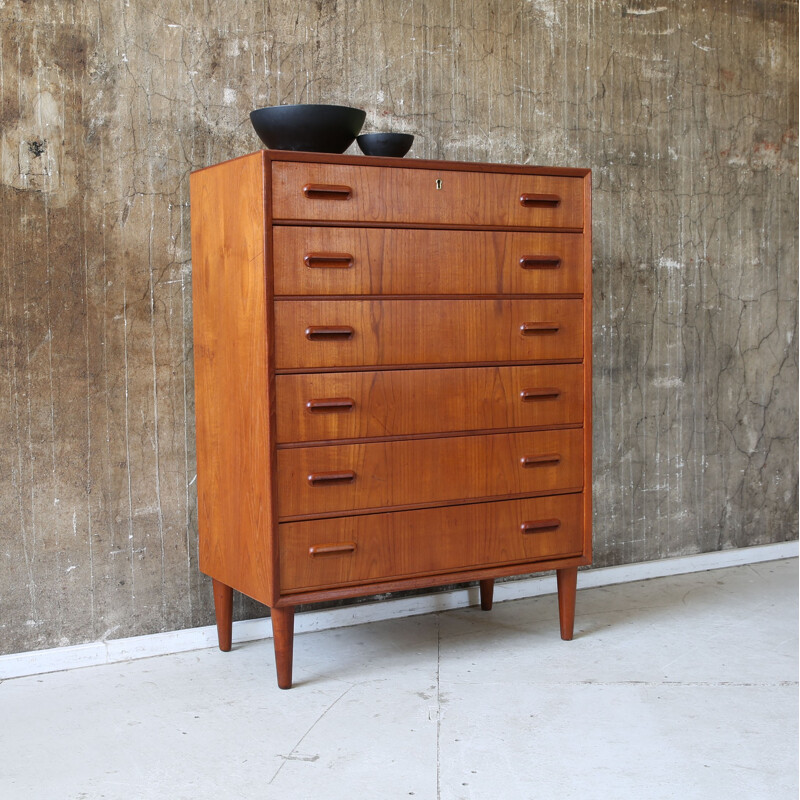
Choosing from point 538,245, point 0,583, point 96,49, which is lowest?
point 0,583

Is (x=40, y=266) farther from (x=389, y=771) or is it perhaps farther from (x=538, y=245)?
Answer: (x=389, y=771)

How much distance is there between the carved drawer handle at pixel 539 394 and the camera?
2.84m

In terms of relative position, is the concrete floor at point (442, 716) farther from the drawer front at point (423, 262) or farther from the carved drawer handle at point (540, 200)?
the carved drawer handle at point (540, 200)

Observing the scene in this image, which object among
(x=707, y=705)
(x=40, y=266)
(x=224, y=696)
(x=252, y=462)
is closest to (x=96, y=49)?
(x=40, y=266)

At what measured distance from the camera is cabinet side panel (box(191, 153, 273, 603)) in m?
2.53

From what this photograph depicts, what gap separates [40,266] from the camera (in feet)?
8.92

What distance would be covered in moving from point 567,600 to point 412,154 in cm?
148

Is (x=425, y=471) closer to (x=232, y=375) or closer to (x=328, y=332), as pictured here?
(x=328, y=332)

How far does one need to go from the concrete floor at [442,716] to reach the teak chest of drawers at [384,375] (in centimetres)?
24

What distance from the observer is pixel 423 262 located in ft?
8.82

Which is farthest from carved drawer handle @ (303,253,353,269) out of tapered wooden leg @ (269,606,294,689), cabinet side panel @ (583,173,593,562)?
tapered wooden leg @ (269,606,294,689)

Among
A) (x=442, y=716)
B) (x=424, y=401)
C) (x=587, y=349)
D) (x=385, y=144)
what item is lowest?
(x=442, y=716)

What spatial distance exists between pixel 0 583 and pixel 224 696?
2.27ft

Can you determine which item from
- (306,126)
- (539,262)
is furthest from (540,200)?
(306,126)
